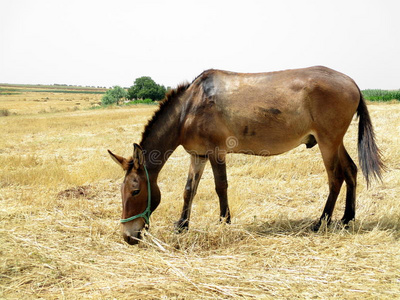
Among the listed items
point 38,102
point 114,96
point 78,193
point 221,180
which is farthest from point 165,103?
point 114,96

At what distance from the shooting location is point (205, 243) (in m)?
4.26

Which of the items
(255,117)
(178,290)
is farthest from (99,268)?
(255,117)

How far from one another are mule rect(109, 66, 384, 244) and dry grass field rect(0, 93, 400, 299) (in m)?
0.52

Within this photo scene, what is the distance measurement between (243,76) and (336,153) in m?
1.94

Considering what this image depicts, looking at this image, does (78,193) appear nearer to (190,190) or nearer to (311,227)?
(190,190)

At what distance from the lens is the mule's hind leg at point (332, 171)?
15.2 feet

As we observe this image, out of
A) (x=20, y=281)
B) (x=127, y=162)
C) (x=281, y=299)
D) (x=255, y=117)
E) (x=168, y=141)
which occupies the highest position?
(x=255, y=117)

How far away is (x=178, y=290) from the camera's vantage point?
9.92 ft

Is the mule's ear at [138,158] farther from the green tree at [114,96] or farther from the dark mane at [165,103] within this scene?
the green tree at [114,96]

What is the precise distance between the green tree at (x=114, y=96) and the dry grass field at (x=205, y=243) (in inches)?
2700

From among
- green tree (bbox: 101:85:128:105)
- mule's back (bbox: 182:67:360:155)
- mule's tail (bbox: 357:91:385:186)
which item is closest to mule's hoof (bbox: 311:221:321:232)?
mule's tail (bbox: 357:91:385:186)

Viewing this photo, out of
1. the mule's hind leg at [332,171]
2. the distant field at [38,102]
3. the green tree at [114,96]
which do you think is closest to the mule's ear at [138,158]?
the mule's hind leg at [332,171]

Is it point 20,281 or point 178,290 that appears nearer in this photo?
point 178,290

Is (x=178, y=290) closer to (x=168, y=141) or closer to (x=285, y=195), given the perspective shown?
(x=168, y=141)
